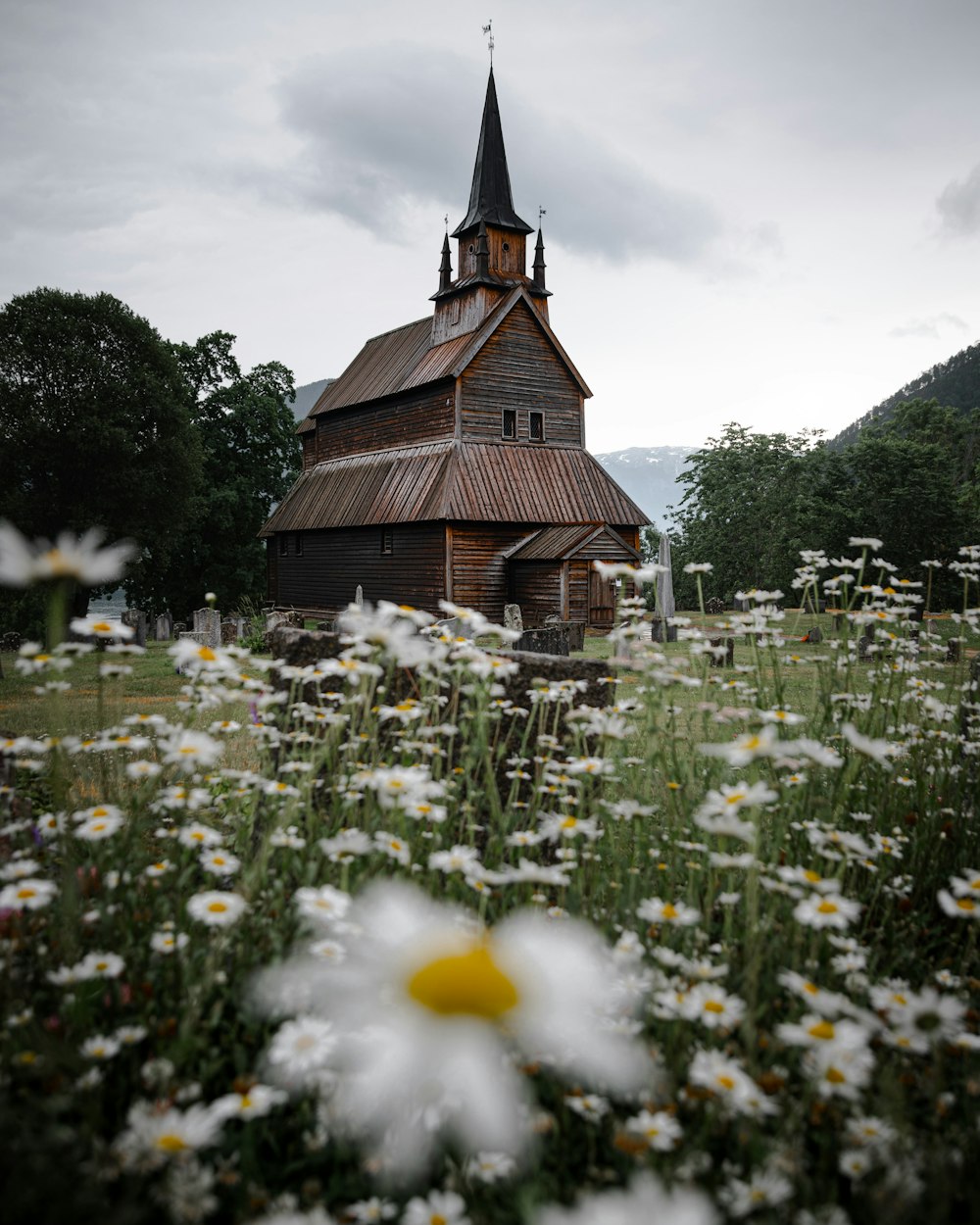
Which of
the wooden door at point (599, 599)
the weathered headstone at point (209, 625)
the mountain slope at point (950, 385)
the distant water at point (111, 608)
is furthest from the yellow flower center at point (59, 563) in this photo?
the mountain slope at point (950, 385)

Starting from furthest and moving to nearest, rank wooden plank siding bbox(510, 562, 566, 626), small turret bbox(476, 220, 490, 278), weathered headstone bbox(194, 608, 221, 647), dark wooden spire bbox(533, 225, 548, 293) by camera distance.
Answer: dark wooden spire bbox(533, 225, 548, 293)
small turret bbox(476, 220, 490, 278)
wooden plank siding bbox(510, 562, 566, 626)
weathered headstone bbox(194, 608, 221, 647)

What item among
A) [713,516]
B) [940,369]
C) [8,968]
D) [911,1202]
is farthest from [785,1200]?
[940,369]

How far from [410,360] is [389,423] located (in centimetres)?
240

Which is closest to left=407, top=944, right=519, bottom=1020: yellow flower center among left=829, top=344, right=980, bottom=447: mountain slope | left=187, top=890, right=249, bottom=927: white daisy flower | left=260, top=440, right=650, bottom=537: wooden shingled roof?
left=187, top=890, right=249, bottom=927: white daisy flower

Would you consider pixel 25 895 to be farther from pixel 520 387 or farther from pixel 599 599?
pixel 520 387

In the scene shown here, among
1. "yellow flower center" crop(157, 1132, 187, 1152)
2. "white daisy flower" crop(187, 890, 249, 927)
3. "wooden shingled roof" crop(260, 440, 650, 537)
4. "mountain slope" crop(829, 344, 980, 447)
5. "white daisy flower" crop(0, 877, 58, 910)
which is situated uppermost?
"mountain slope" crop(829, 344, 980, 447)

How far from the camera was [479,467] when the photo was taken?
75.1ft

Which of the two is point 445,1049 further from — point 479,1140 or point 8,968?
point 8,968

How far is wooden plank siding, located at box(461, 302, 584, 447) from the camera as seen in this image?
2347 centimetres

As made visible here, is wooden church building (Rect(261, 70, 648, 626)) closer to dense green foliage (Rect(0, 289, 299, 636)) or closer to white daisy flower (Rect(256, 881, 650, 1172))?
dense green foliage (Rect(0, 289, 299, 636))

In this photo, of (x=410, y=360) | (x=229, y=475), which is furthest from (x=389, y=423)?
(x=229, y=475)

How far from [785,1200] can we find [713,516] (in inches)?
1855

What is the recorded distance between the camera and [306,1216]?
5.09 feet

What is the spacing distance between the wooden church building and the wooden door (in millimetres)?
42
